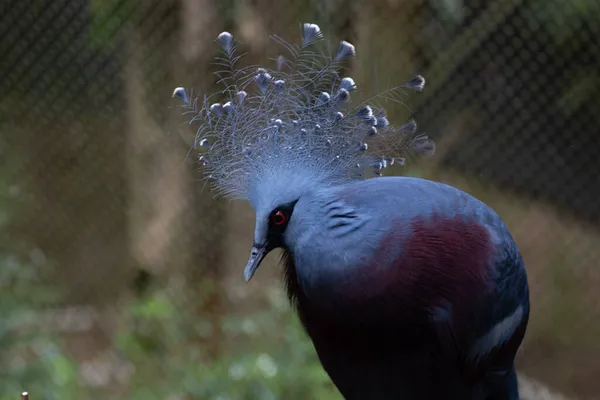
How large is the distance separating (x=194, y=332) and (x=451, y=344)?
125 centimetres

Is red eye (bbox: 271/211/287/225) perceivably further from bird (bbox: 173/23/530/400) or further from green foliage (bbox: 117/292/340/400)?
green foliage (bbox: 117/292/340/400)

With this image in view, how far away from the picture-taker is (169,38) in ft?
7.15

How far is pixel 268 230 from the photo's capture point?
1.08 meters

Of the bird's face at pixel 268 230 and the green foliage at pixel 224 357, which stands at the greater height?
the bird's face at pixel 268 230

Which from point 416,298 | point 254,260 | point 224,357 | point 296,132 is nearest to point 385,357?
point 416,298

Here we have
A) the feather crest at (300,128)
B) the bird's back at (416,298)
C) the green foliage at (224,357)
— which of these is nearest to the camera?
the bird's back at (416,298)

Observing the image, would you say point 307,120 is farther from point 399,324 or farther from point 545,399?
point 545,399

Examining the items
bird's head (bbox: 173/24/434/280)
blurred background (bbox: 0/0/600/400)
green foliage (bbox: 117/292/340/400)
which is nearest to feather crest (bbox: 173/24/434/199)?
bird's head (bbox: 173/24/434/280)

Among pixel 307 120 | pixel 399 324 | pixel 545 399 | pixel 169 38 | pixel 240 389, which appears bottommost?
pixel 545 399

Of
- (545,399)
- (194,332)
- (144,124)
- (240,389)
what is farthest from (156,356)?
(545,399)

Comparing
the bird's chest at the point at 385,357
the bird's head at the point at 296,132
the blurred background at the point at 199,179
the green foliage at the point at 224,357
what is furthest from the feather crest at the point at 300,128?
the green foliage at the point at 224,357

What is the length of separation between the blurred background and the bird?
0.64 m

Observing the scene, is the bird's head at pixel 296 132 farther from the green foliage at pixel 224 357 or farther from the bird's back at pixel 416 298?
the green foliage at pixel 224 357

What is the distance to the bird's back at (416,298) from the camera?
103 centimetres
